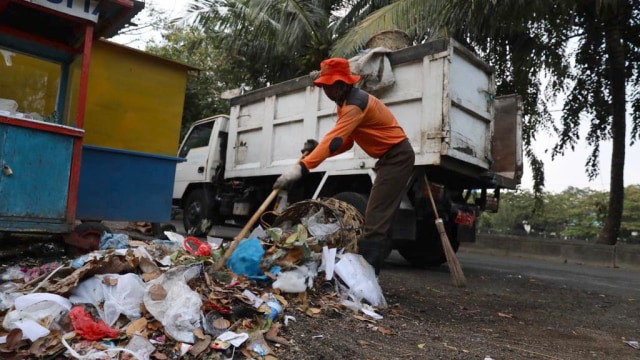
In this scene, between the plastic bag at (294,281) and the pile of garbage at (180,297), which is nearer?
the pile of garbage at (180,297)

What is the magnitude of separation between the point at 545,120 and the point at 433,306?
9.36m

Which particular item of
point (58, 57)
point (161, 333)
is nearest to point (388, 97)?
point (58, 57)

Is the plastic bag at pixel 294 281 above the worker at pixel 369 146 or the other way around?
the other way around

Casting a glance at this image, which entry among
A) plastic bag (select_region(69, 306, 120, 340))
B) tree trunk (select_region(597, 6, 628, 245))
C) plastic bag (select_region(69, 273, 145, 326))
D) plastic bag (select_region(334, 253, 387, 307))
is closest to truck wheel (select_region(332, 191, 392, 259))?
plastic bag (select_region(334, 253, 387, 307))

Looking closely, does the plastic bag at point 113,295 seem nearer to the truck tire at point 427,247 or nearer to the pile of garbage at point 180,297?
the pile of garbage at point 180,297

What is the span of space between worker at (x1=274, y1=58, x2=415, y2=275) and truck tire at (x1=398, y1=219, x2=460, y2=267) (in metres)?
2.34

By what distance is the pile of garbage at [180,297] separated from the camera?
7.04 ft

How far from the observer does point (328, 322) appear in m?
2.84

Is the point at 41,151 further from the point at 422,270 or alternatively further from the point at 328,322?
the point at 422,270

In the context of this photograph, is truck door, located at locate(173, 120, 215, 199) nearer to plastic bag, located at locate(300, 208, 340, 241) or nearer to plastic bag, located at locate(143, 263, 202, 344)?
plastic bag, located at locate(300, 208, 340, 241)

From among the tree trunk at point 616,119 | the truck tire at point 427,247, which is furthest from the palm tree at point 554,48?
the truck tire at point 427,247

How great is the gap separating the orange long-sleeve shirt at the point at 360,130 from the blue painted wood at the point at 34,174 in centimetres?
194

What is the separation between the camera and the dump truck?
512 cm

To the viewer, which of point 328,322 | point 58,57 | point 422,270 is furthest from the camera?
point 422,270
